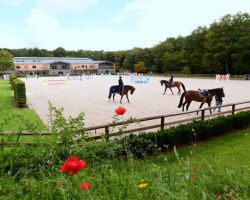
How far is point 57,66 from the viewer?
356ft

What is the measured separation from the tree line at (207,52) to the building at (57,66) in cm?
2212

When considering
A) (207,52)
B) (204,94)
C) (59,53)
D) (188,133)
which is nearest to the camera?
(188,133)

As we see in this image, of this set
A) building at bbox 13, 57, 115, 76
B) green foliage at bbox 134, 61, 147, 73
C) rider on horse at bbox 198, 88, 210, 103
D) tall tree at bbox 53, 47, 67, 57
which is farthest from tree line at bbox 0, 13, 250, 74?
tall tree at bbox 53, 47, 67, 57

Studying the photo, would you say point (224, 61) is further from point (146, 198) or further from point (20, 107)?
point (146, 198)

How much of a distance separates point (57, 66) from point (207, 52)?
5948cm

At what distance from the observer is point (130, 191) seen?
257cm

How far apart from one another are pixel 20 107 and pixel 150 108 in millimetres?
7846

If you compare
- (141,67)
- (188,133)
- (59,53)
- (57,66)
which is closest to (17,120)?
(188,133)

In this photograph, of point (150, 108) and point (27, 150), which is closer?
point (27, 150)

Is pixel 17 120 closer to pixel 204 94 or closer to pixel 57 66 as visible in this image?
pixel 204 94

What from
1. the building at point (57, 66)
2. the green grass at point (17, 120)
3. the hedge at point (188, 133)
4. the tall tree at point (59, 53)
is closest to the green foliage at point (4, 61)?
the building at point (57, 66)

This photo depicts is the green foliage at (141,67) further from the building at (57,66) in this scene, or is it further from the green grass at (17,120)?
the green grass at (17,120)

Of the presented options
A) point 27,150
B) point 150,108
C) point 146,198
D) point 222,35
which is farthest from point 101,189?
point 222,35

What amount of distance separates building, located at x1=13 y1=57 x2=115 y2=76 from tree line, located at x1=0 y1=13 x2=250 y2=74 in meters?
22.1
